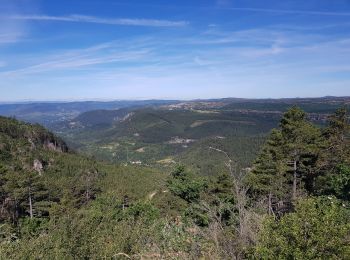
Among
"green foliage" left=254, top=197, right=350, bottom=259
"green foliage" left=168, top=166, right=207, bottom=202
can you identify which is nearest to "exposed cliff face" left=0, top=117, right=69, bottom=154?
"green foliage" left=168, top=166, right=207, bottom=202

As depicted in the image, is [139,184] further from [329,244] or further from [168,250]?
[329,244]

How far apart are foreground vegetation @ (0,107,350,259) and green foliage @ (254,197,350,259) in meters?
0.03

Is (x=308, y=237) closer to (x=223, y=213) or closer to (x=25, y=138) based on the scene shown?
(x=223, y=213)

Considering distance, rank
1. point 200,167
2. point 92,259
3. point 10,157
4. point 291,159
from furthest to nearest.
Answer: point 200,167 < point 10,157 < point 291,159 < point 92,259

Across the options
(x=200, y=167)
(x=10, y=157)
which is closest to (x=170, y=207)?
(x=10, y=157)

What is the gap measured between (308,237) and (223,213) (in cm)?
1826

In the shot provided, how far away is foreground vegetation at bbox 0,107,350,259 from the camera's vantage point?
10758 millimetres

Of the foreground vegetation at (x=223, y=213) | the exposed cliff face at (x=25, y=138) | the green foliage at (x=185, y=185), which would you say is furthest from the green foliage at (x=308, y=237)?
the exposed cliff face at (x=25, y=138)

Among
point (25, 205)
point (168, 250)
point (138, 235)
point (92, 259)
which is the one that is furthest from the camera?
point (25, 205)

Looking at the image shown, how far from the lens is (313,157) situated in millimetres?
33906

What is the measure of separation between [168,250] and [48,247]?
4858 mm

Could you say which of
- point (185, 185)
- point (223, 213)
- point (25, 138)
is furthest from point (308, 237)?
point (25, 138)

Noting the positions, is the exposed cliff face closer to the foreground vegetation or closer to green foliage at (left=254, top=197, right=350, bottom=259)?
the foreground vegetation

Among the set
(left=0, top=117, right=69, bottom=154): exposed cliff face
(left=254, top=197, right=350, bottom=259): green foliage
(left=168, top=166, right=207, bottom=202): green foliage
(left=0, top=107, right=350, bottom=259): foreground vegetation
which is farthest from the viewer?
(left=0, top=117, right=69, bottom=154): exposed cliff face
